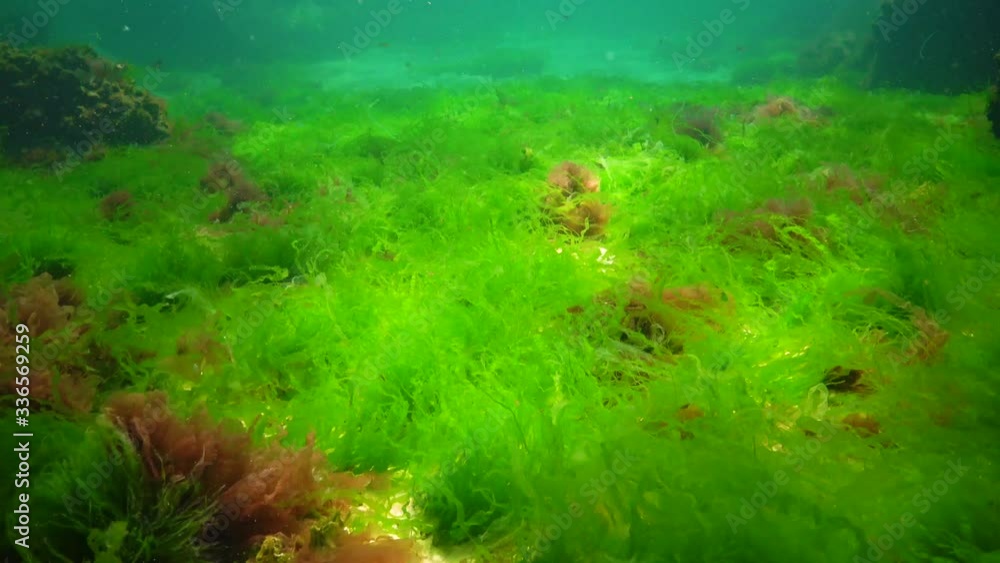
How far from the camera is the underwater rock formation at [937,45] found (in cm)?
1488

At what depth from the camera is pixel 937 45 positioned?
1606 cm

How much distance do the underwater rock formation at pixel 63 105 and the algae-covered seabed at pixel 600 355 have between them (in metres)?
6.54

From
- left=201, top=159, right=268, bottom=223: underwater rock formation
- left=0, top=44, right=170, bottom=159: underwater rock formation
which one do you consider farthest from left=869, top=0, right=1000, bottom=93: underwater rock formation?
left=0, top=44, right=170, bottom=159: underwater rock formation

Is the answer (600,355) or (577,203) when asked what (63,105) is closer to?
Result: (577,203)

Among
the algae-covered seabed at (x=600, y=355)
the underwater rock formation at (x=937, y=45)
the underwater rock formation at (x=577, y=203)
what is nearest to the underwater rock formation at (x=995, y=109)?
the algae-covered seabed at (x=600, y=355)

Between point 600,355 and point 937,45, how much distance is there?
20.8 meters

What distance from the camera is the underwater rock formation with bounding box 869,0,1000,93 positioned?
14875 millimetres

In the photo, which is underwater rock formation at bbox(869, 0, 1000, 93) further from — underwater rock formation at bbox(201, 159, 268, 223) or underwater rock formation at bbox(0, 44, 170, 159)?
underwater rock formation at bbox(0, 44, 170, 159)

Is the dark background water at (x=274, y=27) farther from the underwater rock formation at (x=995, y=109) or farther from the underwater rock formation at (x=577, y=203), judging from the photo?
the underwater rock formation at (x=577, y=203)

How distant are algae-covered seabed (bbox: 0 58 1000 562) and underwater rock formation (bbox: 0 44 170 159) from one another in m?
6.54

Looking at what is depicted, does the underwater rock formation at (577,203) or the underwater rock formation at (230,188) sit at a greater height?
the underwater rock formation at (577,203)

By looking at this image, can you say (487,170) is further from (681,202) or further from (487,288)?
(487,288)

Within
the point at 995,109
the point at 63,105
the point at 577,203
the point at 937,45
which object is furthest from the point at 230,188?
the point at 937,45

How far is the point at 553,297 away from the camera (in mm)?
3576
